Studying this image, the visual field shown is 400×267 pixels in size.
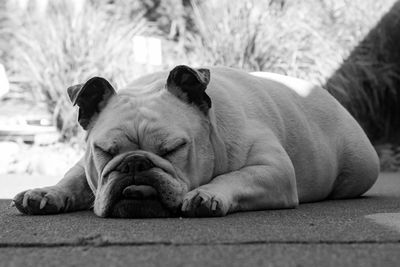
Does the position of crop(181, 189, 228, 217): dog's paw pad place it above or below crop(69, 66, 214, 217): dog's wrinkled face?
below

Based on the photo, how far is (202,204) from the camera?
10.3ft

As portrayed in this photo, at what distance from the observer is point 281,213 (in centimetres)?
347

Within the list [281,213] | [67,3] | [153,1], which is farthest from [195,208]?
[153,1]

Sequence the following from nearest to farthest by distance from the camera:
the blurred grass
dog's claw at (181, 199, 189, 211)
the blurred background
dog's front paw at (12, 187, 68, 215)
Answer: dog's claw at (181, 199, 189, 211), dog's front paw at (12, 187, 68, 215), the blurred background, the blurred grass

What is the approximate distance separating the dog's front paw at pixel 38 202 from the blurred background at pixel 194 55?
4722 millimetres

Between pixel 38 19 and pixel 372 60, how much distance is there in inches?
172

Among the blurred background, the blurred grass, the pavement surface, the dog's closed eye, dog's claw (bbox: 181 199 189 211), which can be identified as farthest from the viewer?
the blurred grass

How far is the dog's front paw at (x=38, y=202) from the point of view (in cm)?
345

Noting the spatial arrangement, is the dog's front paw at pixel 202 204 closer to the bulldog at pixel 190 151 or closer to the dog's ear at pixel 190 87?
the bulldog at pixel 190 151

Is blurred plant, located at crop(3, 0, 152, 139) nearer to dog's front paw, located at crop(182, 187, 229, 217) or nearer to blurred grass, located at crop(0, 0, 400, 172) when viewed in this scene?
blurred grass, located at crop(0, 0, 400, 172)

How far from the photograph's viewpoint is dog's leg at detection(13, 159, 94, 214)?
11.3 ft

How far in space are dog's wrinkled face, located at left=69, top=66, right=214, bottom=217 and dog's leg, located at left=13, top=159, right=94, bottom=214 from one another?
0.54ft

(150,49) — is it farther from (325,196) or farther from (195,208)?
(195,208)

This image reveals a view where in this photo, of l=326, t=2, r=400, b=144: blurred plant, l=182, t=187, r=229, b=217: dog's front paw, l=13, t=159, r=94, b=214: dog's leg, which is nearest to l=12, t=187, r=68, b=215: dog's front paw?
l=13, t=159, r=94, b=214: dog's leg
